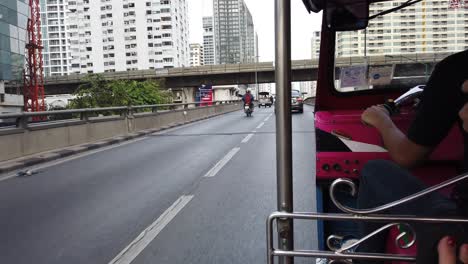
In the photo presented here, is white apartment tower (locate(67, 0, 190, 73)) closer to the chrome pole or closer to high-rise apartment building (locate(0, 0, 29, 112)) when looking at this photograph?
high-rise apartment building (locate(0, 0, 29, 112))

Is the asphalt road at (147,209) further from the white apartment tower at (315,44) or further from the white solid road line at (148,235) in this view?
the white apartment tower at (315,44)

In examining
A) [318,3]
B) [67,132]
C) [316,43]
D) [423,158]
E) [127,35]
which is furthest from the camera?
[127,35]

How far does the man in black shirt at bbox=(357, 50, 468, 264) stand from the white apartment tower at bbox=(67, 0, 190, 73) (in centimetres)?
13929

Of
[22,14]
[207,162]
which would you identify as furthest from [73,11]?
[207,162]

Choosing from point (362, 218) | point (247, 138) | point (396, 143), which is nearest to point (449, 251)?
point (362, 218)

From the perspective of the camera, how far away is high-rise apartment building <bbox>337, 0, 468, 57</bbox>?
301cm

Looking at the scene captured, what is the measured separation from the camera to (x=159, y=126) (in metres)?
21.9

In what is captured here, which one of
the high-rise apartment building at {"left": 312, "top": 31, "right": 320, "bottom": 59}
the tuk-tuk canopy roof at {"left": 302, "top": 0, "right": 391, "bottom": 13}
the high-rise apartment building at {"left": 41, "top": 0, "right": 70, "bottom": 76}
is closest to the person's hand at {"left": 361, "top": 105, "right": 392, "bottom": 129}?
the tuk-tuk canopy roof at {"left": 302, "top": 0, "right": 391, "bottom": 13}

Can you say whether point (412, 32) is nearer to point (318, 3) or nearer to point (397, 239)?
point (318, 3)

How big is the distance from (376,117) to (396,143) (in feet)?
0.83

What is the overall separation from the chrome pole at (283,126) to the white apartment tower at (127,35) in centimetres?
13959

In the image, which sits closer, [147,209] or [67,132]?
[147,209]

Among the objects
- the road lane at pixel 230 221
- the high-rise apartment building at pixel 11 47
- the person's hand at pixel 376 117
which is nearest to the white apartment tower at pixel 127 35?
the high-rise apartment building at pixel 11 47

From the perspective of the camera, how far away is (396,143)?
2.19 metres
